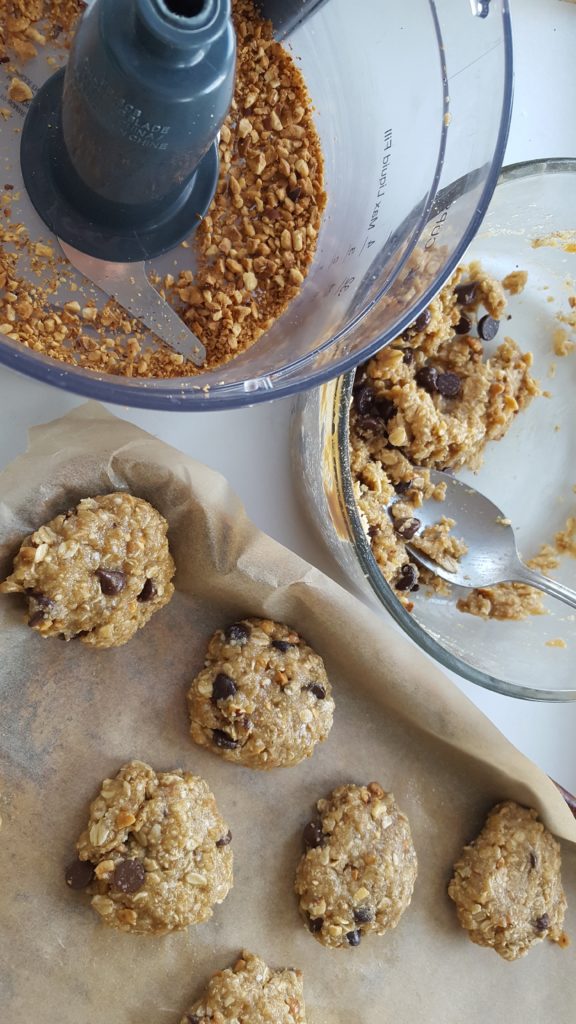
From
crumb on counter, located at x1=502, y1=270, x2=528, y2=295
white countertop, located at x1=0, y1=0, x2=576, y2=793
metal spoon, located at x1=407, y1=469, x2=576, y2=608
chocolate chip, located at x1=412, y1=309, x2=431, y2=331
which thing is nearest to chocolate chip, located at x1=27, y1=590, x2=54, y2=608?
white countertop, located at x1=0, y1=0, x2=576, y2=793

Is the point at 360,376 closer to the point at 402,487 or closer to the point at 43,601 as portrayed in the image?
the point at 402,487

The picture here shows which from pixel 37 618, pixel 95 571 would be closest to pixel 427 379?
pixel 95 571

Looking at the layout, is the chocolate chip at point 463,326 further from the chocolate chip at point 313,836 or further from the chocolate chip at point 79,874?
the chocolate chip at point 79,874

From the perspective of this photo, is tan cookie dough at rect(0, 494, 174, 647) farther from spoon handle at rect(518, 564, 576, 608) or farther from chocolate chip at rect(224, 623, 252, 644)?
spoon handle at rect(518, 564, 576, 608)

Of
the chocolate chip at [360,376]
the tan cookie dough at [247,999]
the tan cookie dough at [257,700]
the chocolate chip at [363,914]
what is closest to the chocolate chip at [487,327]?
the chocolate chip at [360,376]

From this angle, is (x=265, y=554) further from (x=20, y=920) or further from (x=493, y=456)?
(x=20, y=920)

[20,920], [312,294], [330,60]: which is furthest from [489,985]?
[330,60]
